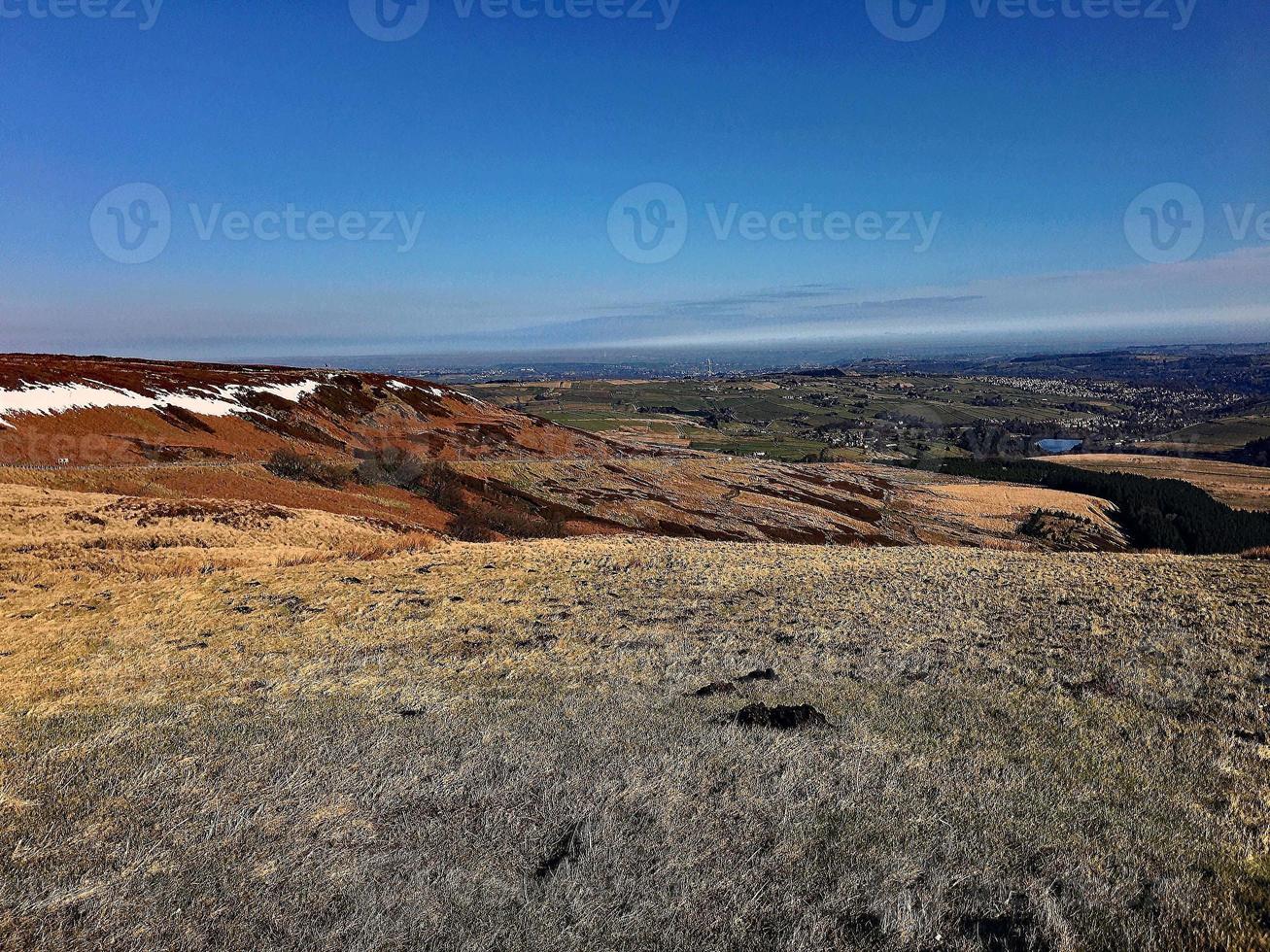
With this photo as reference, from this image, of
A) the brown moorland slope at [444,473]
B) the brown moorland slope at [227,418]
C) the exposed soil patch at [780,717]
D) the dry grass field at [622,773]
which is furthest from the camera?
the brown moorland slope at [227,418]

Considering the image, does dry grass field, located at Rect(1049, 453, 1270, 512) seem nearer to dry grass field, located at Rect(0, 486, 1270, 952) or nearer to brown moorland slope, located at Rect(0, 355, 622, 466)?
brown moorland slope, located at Rect(0, 355, 622, 466)

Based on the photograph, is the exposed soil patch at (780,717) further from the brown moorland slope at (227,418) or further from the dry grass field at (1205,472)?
the dry grass field at (1205,472)

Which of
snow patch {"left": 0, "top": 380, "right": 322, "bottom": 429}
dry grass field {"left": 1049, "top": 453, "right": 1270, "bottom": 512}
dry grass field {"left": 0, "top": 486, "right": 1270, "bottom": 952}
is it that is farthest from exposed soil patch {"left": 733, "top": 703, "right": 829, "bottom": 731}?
dry grass field {"left": 1049, "top": 453, "right": 1270, "bottom": 512}

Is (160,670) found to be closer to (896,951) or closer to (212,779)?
(212,779)

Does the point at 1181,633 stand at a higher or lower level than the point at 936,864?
lower

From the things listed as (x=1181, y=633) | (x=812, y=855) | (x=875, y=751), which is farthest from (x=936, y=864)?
(x=1181, y=633)

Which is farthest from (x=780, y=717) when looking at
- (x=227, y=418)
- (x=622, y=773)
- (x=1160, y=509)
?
(x=1160, y=509)

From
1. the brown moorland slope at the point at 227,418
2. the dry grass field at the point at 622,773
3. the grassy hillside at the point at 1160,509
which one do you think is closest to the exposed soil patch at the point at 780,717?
the dry grass field at the point at 622,773

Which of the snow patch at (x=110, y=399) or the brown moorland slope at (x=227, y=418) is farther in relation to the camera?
the snow patch at (x=110, y=399)
